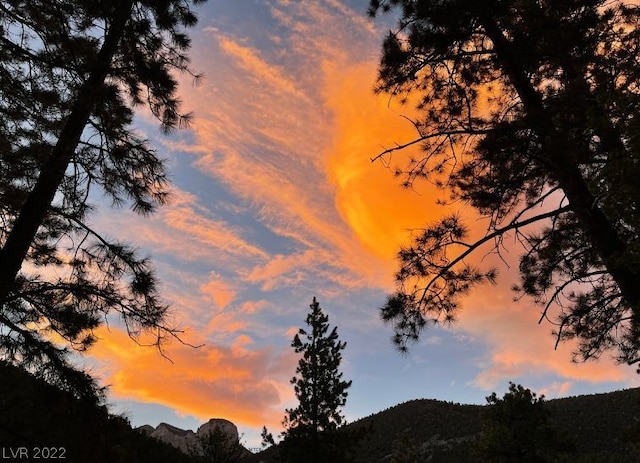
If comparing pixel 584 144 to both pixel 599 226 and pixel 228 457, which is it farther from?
pixel 228 457

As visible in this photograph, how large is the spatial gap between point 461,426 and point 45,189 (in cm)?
6310

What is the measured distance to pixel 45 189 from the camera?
5.64m

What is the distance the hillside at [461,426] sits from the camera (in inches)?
1852

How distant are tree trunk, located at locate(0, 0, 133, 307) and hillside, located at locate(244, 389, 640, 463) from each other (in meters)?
44.8

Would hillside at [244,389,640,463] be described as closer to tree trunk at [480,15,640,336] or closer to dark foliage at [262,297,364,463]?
dark foliage at [262,297,364,463]

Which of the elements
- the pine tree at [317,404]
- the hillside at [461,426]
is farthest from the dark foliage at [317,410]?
the hillside at [461,426]

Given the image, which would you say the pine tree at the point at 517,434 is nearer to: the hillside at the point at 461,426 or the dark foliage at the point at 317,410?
the dark foliage at the point at 317,410

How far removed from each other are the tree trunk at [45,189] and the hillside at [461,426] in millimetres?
44760

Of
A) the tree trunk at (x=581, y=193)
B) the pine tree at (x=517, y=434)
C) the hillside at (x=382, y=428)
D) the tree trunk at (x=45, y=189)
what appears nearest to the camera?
the hillside at (x=382, y=428)

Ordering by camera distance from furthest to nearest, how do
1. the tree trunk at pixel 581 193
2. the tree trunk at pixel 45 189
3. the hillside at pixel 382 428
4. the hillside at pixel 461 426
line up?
the hillside at pixel 461 426
the tree trunk at pixel 581 193
the tree trunk at pixel 45 189
the hillside at pixel 382 428

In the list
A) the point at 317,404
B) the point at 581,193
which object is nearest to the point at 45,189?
the point at 581,193

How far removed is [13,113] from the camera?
5320 millimetres

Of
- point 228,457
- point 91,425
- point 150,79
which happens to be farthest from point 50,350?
point 228,457

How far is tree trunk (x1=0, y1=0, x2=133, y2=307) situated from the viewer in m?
5.30
